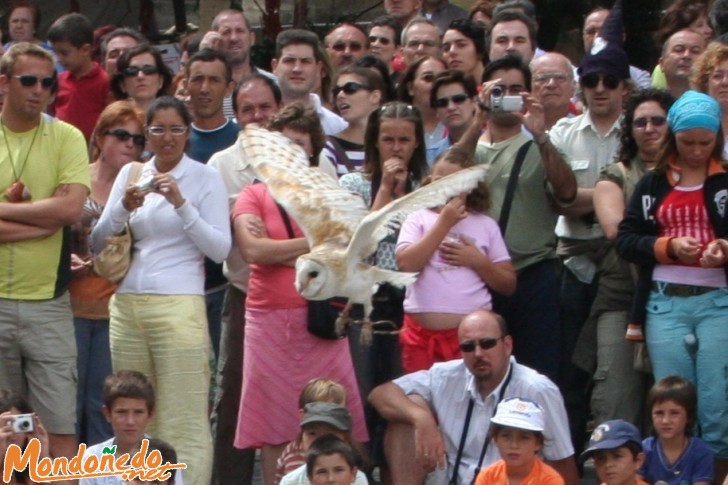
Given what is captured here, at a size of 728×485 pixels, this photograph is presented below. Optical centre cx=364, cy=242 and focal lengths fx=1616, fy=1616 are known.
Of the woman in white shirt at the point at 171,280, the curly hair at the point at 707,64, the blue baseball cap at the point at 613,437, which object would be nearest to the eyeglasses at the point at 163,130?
the woman in white shirt at the point at 171,280

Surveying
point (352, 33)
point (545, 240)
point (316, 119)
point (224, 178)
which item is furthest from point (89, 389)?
point (352, 33)

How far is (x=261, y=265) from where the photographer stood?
8203 millimetres

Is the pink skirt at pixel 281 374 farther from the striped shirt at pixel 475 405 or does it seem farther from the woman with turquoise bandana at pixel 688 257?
the woman with turquoise bandana at pixel 688 257

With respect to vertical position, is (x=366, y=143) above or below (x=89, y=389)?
above

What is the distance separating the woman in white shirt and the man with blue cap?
1824 millimetres

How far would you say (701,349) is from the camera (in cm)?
763

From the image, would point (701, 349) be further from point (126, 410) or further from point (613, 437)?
point (126, 410)

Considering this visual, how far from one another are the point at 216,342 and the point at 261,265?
2.64 ft

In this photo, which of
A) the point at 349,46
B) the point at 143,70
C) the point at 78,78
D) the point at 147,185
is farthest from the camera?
the point at 349,46

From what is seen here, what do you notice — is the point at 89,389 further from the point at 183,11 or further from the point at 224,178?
the point at 183,11

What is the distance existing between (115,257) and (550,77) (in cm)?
275

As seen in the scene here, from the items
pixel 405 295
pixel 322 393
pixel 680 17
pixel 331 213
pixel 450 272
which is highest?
pixel 680 17

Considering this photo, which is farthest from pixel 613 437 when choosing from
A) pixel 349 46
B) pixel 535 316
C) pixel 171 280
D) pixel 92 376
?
pixel 349 46

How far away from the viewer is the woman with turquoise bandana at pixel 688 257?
7598 millimetres
